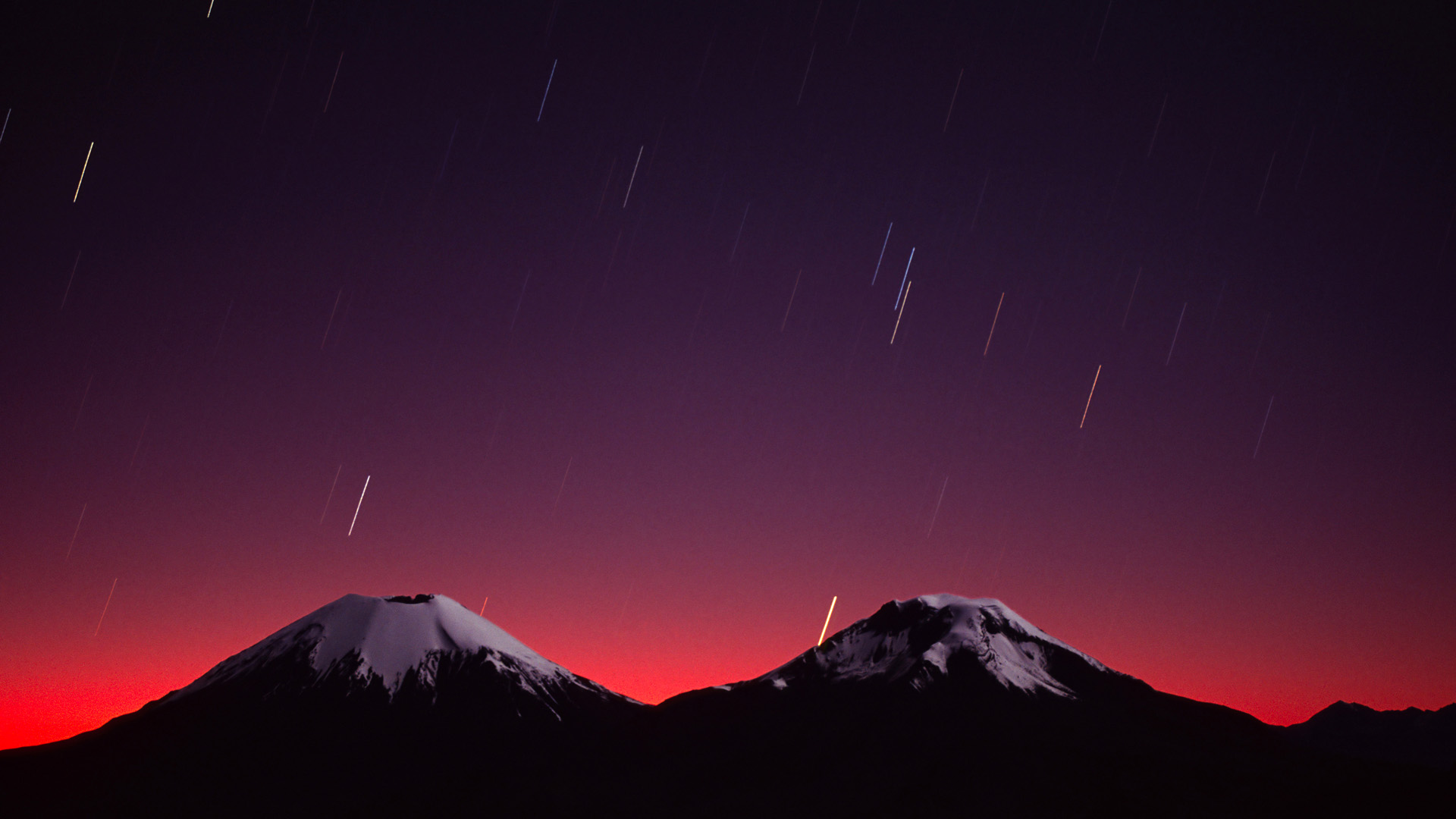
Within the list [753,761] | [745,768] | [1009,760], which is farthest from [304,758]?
[1009,760]

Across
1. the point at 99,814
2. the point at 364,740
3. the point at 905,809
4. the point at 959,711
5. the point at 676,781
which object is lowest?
the point at 99,814

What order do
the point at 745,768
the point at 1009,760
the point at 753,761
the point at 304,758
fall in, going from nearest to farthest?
the point at 1009,760 < the point at 304,758 < the point at 745,768 < the point at 753,761

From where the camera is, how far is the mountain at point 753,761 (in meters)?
147

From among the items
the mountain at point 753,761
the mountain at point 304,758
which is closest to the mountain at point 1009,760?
the mountain at point 753,761

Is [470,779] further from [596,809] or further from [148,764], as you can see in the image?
[148,764]

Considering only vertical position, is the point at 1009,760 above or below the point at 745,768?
above

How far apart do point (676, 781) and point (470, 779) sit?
37246 millimetres

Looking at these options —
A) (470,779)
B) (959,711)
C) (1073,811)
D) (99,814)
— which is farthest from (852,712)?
(99,814)

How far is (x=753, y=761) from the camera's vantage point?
178m

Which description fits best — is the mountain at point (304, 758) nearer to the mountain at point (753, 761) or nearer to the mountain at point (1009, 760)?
the mountain at point (753, 761)

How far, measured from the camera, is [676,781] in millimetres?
172125

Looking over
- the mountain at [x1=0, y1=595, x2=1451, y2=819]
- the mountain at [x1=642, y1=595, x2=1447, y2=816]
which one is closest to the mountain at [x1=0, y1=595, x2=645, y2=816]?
the mountain at [x1=0, y1=595, x2=1451, y2=819]

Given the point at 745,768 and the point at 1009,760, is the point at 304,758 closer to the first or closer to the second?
the point at 745,768

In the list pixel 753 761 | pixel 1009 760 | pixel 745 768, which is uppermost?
pixel 1009 760
